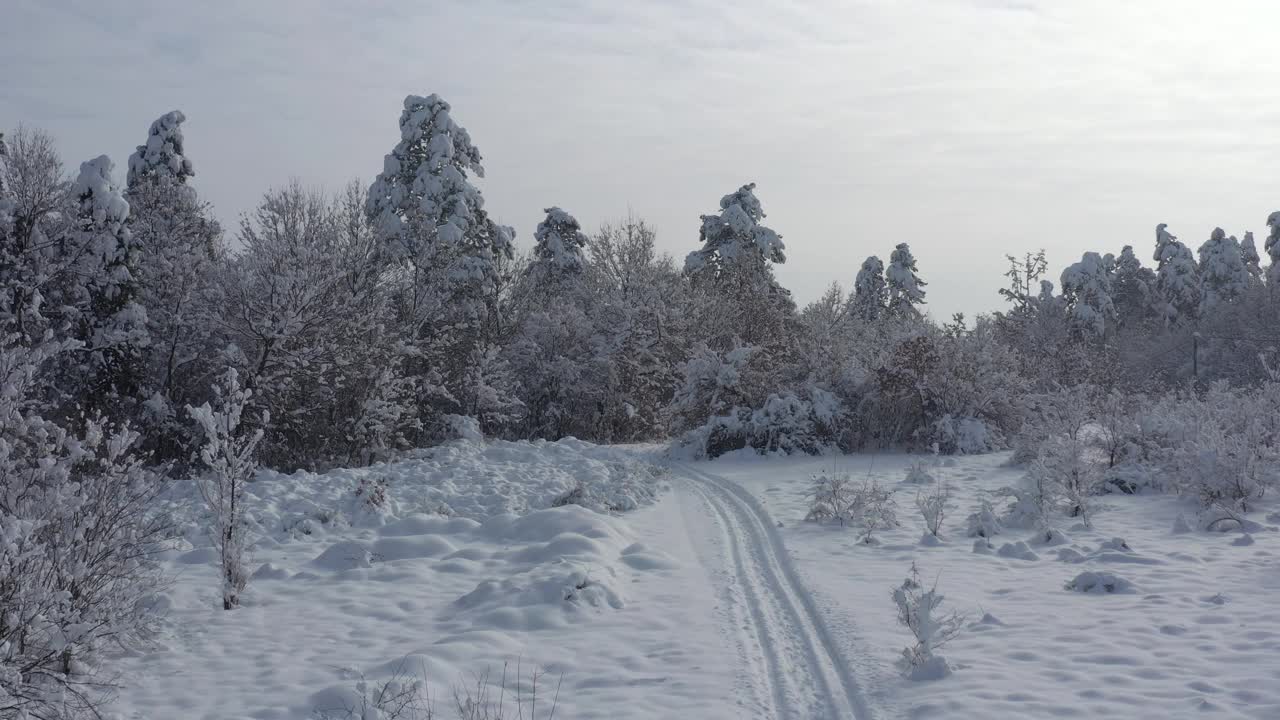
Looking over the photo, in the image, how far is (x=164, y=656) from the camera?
7.22 meters

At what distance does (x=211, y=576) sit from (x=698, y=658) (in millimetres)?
5715

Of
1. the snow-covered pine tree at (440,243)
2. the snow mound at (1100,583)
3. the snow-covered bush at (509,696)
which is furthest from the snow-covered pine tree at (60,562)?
the snow-covered pine tree at (440,243)

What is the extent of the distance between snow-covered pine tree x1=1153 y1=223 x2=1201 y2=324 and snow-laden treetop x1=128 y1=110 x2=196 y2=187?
56554 millimetres

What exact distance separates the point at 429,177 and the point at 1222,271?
4835 cm

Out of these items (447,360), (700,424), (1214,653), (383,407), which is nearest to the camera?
(1214,653)

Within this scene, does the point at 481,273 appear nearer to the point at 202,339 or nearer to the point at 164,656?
the point at 202,339

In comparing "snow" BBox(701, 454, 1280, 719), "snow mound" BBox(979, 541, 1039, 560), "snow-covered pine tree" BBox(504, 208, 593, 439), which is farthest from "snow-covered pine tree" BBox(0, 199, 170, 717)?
"snow-covered pine tree" BBox(504, 208, 593, 439)

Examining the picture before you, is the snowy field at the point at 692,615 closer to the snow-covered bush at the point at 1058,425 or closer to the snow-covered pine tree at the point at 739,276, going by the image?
the snow-covered bush at the point at 1058,425

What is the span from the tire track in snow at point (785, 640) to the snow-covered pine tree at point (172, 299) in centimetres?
1508

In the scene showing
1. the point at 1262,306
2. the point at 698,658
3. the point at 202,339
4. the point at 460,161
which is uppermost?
the point at 460,161

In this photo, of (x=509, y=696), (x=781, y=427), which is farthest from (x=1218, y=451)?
(x=781, y=427)

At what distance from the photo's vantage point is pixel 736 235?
42438 mm

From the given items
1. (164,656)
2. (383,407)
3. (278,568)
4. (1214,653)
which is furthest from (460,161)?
(1214,653)

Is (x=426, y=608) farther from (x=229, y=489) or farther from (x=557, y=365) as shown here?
(x=557, y=365)
